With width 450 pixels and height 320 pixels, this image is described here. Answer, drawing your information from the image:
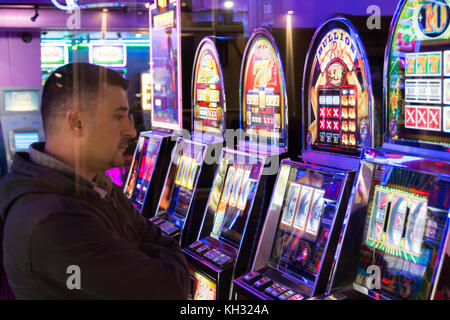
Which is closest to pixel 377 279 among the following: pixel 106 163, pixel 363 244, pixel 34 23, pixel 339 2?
pixel 363 244

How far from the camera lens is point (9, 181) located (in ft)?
4.99

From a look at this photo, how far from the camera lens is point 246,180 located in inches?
125

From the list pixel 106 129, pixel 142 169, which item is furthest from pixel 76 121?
pixel 142 169

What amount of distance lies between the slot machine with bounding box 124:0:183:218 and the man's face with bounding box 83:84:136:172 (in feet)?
9.11

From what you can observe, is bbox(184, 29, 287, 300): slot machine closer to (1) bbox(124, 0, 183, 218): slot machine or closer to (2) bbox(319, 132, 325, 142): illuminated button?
(2) bbox(319, 132, 325, 142): illuminated button

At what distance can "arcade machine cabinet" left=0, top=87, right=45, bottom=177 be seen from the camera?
25.1 feet

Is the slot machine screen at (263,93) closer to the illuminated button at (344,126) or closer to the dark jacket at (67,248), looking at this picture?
the illuminated button at (344,126)

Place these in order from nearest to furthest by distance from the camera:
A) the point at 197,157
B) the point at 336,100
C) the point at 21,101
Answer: the point at 336,100
the point at 197,157
the point at 21,101

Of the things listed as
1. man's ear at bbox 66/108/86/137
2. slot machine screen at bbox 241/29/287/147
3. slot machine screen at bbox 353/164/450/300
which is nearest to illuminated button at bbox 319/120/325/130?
slot machine screen at bbox 241/29/287/147

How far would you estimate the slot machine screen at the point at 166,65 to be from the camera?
4605mm

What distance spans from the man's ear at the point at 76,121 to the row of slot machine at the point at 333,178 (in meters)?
1.19

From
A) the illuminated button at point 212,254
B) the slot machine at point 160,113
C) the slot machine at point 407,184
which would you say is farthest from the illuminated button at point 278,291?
the slot machine at point 160,113

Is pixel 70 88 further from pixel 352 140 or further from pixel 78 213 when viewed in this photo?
pixel 352 140

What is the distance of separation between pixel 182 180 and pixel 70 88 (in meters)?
2.45
